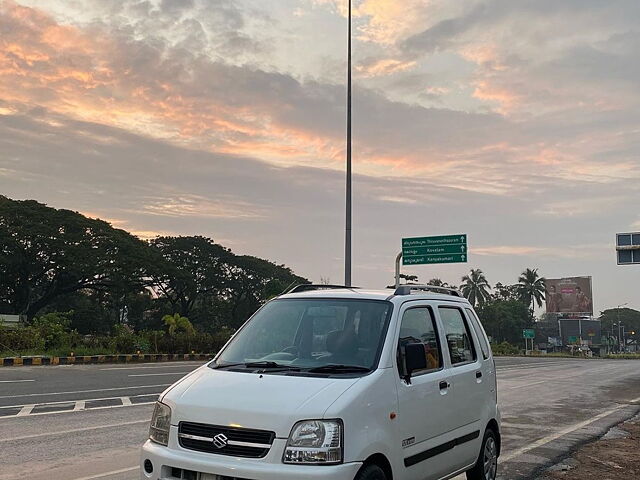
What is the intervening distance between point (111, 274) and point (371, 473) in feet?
158

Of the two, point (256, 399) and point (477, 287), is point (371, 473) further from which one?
point (477, 287)

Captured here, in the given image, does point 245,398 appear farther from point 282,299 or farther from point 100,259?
point 100,259

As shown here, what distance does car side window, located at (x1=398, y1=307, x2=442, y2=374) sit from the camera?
16.9 ft

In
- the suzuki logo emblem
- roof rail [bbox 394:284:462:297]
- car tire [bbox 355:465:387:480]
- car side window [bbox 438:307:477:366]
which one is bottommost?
car tire [bbox 355:465:387:480]

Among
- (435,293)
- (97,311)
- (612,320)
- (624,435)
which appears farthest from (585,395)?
(612,320)

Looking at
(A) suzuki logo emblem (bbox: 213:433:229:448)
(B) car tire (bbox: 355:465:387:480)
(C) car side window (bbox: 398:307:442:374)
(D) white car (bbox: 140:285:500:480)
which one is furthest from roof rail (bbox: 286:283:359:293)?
(A) suzuki logo emblem (bbox: 213:433:229:448)

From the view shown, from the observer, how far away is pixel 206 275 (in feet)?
203

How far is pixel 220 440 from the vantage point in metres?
4.02

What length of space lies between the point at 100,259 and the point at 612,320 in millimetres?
126357

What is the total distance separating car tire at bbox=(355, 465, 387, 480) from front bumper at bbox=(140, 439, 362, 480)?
8cm

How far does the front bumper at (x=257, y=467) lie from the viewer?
3.82m

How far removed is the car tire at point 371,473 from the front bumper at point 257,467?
8 cm

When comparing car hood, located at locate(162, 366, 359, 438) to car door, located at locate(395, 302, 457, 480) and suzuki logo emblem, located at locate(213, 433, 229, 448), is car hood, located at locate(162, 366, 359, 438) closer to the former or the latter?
suzuki logo emblem, located at locate(213, 433, 229, 448)

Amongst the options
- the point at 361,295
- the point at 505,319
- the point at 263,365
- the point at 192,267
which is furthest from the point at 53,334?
the point at 505,319
